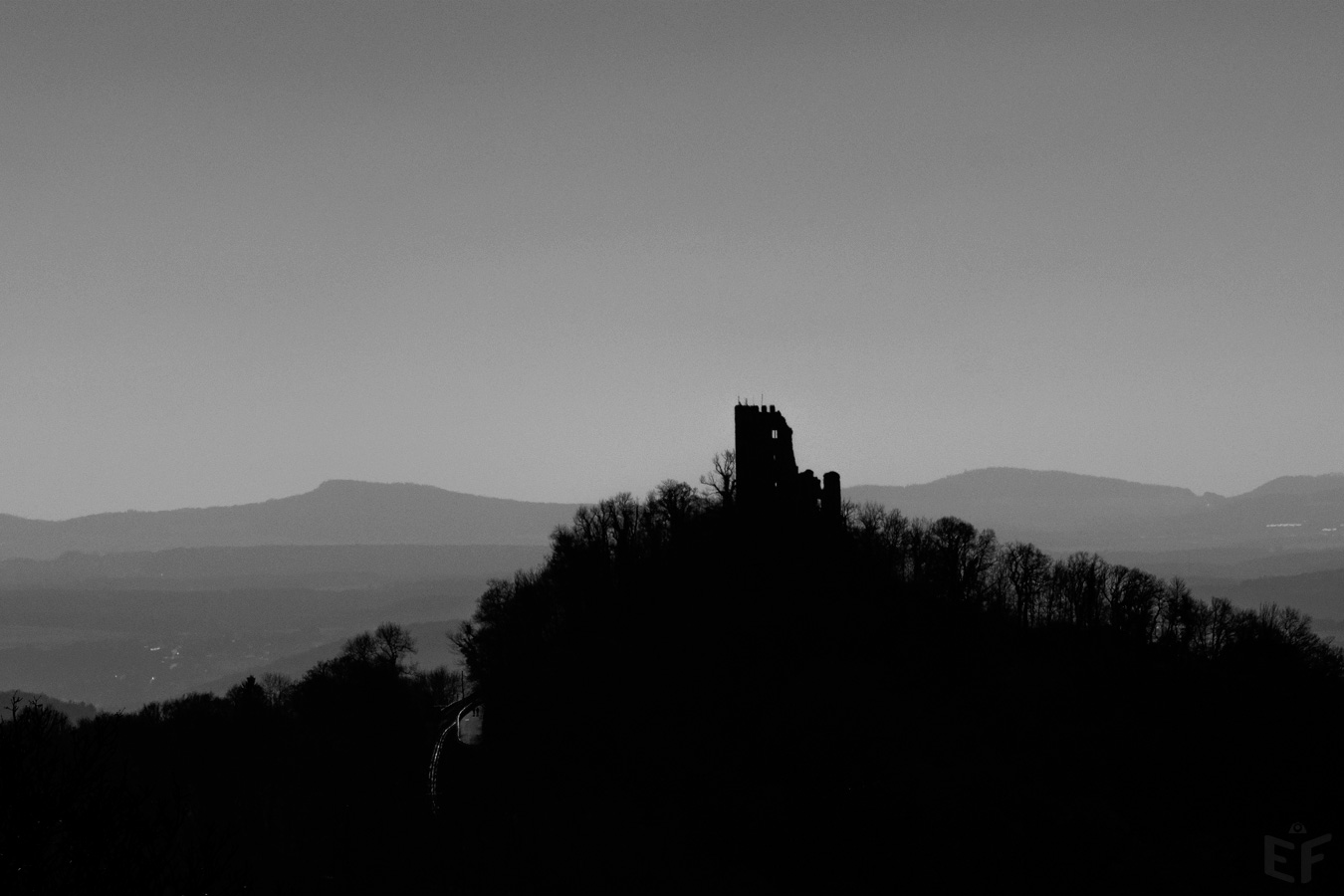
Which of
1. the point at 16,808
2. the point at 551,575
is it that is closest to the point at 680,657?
the point at 551,575

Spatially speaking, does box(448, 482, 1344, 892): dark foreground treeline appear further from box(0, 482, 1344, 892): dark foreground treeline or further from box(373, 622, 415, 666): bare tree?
box(373, 622, 415, 666): bare tree

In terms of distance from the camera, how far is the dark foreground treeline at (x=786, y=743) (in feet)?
167

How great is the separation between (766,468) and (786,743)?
27376mm

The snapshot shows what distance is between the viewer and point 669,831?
5488cm

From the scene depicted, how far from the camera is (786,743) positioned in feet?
196

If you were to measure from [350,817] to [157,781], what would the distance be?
3807cm

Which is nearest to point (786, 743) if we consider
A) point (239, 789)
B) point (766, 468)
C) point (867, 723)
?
point (867, 723)

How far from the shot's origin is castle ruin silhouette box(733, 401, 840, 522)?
82938mm

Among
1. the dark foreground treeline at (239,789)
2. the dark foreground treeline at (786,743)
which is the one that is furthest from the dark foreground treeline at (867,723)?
the dark foreground treeline at (239,789)

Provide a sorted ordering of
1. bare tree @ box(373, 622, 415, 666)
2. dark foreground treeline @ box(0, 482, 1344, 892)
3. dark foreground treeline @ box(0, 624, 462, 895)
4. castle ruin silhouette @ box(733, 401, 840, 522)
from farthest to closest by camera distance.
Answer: bare tree @ box(373, 622, 415, 666)
castle ruin silhouette @ box(733, 401, 840, 522)
dark foreground treeline @ box(0, 482, 1344, 892)
dark foreground treeline @ box(0, 624, 462, 895)

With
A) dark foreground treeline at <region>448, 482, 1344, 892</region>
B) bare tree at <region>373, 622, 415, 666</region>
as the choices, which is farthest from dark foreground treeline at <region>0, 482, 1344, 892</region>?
bare tree at <region>373, 622, 415, 666</region>

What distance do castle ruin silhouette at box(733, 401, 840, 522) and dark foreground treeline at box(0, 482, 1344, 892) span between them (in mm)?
1256

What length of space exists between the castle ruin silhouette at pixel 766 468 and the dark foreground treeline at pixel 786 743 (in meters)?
1.26

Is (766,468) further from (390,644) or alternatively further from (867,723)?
(390,644)
